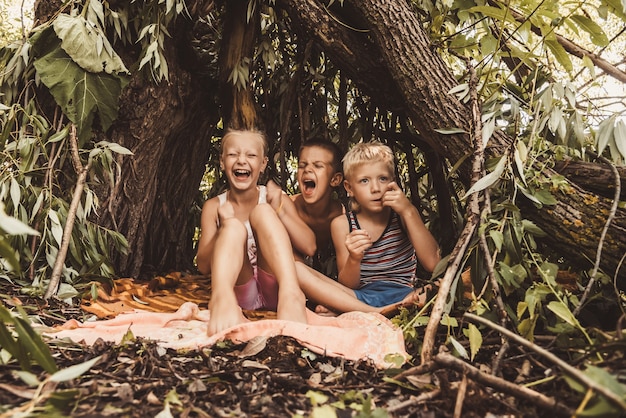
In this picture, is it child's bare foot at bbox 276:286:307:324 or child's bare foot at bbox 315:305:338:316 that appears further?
child's bare foot at bbox 315:305:338:316

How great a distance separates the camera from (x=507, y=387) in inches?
38.5

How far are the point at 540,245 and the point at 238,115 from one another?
1.68 metres

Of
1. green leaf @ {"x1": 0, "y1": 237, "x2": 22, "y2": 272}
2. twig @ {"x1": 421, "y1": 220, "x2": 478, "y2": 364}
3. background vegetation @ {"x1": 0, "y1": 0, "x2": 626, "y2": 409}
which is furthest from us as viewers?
background vegetation @ {"x1": 0, "y1": 0, "x2": 626, "y2": 409}

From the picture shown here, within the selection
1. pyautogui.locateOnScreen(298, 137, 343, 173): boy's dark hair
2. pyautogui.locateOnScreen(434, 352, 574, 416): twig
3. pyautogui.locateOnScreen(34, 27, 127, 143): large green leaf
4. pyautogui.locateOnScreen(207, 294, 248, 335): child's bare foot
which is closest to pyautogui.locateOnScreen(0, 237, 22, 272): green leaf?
pyautogui.locateOnScreen(434, 352, 574, 416): twig

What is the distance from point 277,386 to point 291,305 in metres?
0.70

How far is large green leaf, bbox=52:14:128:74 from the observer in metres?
2.13

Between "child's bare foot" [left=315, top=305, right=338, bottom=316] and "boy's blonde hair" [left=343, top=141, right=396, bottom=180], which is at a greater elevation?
"boy's blonde hair" [left=343, top=141, right=396, bottom=180]

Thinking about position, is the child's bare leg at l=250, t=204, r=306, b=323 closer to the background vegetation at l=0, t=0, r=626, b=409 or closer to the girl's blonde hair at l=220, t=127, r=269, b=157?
the background vegetation at l=0, t=0, r=626, b=409

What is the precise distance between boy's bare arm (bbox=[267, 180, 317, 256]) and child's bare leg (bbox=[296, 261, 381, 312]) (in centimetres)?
25

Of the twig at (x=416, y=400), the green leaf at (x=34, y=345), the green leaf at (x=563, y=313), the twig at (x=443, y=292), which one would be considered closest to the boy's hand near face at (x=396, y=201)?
the twig at (x=443, y=292)

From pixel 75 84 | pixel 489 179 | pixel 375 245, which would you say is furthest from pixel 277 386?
pixel 75 84

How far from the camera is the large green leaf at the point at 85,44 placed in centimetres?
213

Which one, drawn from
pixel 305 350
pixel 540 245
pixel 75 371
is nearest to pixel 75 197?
pixel 305 350

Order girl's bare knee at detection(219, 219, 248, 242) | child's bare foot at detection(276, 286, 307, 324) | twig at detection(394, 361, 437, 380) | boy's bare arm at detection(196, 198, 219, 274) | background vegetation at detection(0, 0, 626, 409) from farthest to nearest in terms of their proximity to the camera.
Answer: boy's bare arm at detection(196, 198, 219, 274) < girl's bare knee at detection(219, 219, 248, 242) < child's bare foot at detection(276, 286, 307, 324) < background vegetation at detection(0, 0, 626, 409) < twig at detection(394, 361, 437, 380)
